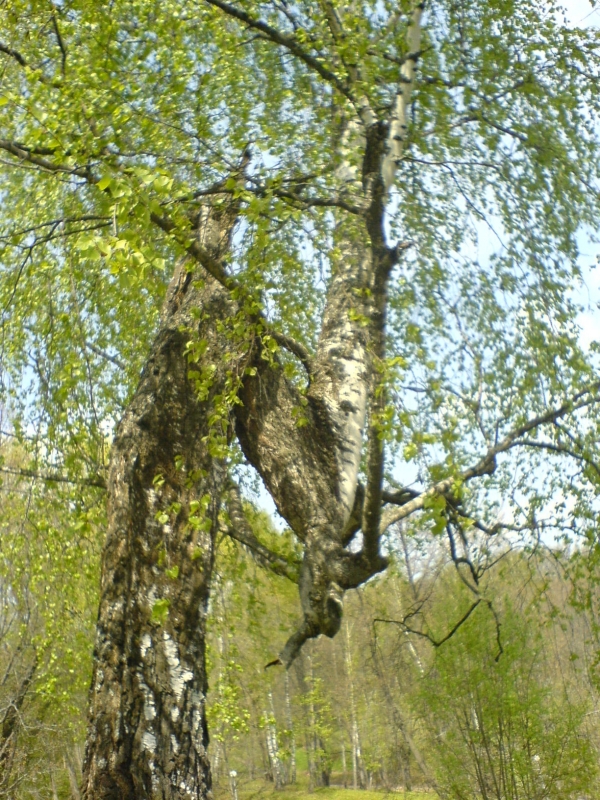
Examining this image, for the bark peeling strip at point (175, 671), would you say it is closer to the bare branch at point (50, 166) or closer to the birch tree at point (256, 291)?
the birch tree at point (256, 291)

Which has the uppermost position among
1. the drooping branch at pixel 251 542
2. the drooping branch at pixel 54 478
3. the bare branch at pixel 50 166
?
the bare branch at pixel 50 166

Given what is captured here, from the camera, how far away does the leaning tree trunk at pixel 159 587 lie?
2.96m

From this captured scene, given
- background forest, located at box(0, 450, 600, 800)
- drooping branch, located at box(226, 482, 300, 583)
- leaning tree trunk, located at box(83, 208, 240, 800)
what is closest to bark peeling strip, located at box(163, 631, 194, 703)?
leaning tree trunk, located at box(83, 208, 240, 800)

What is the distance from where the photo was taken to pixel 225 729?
22.5ft

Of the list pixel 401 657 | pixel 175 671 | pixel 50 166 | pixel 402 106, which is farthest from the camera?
pixel 401 657

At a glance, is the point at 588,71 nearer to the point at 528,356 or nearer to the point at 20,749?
the point at 528,356

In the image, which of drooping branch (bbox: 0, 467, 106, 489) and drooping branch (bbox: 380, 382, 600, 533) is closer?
drooping branch (bbox: 380, 382, 600, 533)

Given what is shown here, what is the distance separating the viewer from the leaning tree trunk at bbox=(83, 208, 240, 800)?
9.71 ft

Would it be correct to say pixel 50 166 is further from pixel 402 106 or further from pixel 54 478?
pixel 54 478

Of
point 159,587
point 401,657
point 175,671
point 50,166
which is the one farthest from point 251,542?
point 401,657

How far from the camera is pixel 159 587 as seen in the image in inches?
131

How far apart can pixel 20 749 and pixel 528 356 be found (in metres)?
8.74

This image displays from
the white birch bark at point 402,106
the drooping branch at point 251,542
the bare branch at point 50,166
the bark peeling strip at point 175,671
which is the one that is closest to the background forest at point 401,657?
the drooping branch at point 251,542

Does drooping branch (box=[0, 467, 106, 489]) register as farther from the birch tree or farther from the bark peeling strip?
the bark peeling strip
